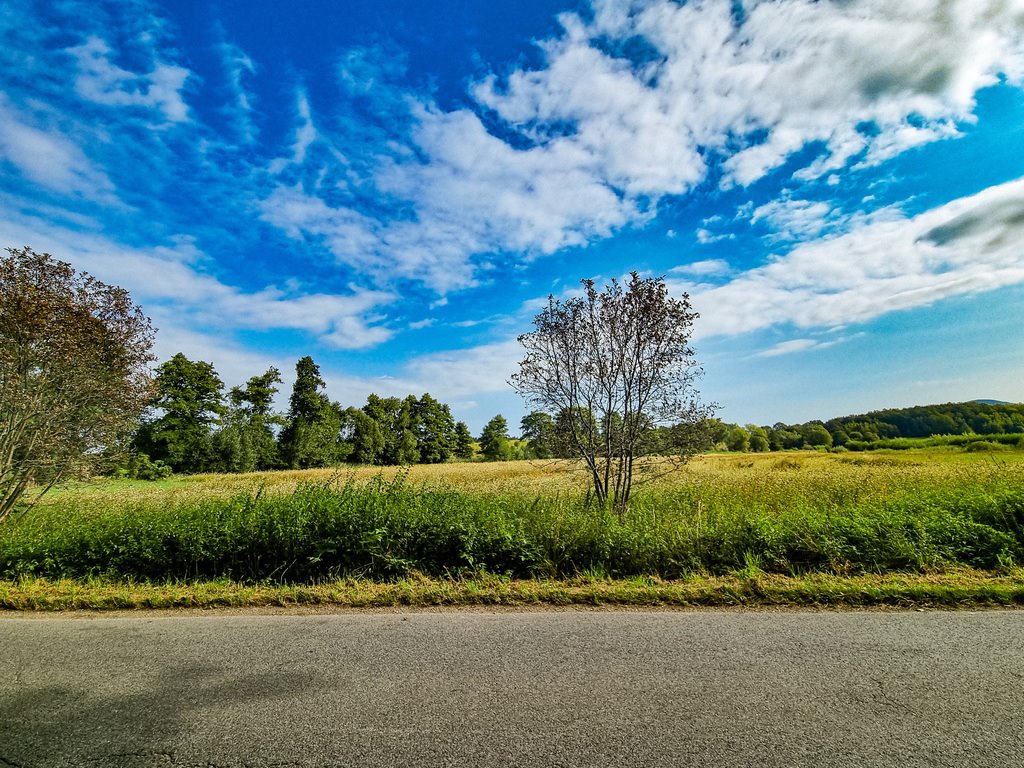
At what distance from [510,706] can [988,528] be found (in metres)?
6.69

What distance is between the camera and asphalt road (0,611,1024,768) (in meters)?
2.31

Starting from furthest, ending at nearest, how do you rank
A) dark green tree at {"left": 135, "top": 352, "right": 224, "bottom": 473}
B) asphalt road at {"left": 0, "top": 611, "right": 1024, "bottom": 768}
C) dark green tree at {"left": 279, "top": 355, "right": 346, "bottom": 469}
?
dark green tree at {"left": 279, "top": 355, "right": 346, "bottom": 469}
dark green tree at {"left": 135, "top": 352, "right": 224, "bottom": 473}
asphalt road at {"left": 0, "top": 611, "right": 1024, "bottom": 768}

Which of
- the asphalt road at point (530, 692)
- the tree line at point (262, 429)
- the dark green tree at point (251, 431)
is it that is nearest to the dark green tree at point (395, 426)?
the tree line at point (262, 429)

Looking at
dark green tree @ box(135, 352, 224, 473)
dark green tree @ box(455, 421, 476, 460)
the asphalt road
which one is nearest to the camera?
the asphalt road

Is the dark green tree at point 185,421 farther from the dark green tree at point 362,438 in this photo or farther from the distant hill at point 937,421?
the distant hill at point 937,421

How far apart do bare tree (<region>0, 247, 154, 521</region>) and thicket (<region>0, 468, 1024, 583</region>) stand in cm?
254

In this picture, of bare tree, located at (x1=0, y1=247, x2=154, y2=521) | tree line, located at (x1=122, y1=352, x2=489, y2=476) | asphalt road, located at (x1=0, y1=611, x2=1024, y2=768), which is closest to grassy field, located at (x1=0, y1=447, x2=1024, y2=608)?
asphalt road, located at (x1=0, y1=611, x2=1024, y2=768)

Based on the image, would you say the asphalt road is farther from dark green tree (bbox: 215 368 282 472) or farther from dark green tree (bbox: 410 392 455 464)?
dark green tree (bbox: 410 392 455 464)

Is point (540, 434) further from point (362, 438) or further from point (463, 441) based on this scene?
point (463, 441)

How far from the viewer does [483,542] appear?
564 cm

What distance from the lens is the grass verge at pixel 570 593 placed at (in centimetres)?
438

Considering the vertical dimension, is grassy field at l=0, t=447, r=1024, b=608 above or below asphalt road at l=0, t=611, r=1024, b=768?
above

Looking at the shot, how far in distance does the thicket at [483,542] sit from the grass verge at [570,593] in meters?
0.35

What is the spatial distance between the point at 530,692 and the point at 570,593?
1.94 m
